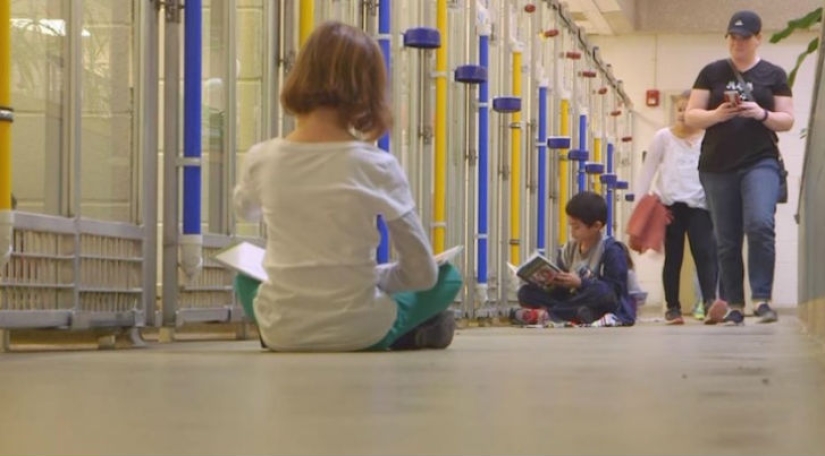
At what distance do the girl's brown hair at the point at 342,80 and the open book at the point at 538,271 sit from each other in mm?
4274

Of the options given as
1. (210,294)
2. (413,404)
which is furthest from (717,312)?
(413,404)

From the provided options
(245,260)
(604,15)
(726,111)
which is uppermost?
(604,15)

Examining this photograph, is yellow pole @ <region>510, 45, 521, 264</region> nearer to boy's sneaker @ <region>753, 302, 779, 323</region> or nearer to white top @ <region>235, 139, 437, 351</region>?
boy's sneaker @ <region>753, 302, 779, 323</region>

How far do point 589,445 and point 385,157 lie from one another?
272 cm

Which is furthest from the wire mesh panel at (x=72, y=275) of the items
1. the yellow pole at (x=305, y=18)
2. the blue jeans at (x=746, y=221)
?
the blue jeans at (x=746, y=221)

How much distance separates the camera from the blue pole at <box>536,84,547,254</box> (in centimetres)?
1212

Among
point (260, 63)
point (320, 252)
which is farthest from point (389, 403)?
point (260, 63)

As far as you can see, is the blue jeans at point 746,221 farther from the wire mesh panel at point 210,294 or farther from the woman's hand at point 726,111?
the wire mesh panel at point 210,294

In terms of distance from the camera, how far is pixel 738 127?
820 cm

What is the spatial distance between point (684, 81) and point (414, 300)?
1433 cm

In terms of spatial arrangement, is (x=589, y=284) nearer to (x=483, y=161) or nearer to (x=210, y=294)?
(x=483, y=161)

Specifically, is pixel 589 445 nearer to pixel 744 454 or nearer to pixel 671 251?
pixel 744 454

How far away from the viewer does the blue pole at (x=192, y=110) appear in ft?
18.6

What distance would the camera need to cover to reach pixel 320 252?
4.45 m
